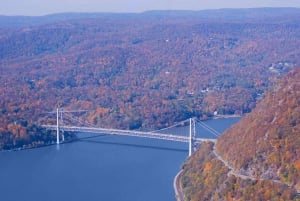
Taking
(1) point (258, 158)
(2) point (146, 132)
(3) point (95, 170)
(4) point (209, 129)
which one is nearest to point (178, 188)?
(1) point (258, 158)

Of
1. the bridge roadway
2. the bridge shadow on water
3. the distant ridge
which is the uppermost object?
the distant ridge

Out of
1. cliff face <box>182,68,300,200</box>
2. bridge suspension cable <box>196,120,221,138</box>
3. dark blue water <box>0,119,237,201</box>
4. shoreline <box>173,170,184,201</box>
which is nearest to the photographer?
cliff face <box>182,68,300,200</box>

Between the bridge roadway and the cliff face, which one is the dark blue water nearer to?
the bridge roadway

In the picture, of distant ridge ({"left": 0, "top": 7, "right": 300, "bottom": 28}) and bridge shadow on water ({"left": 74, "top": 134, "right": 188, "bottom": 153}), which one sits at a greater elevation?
distant ridge ({"left": 0, "top": 7, "right": 300, "bottom": 28})

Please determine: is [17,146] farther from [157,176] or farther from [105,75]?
[105,75]

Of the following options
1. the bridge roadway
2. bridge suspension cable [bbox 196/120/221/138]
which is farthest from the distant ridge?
the bridge roadway

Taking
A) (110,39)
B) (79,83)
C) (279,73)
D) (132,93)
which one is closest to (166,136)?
(132,93)

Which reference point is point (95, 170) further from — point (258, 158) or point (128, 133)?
point (258, 158)

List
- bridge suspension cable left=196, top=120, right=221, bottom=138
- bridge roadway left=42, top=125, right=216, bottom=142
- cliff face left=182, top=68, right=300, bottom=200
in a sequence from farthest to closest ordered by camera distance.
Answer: bridge suspension cable left=196, top=120, right=221, bottom=138, bridge roadway left=42, top=125, right=216, bottom=142, cliff face left=182, top=68, right=300, bottom=200
